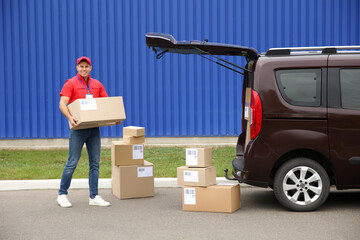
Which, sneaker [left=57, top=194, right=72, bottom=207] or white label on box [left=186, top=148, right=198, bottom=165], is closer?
white label on box [left=186, top=148, right=198, bottom=165]

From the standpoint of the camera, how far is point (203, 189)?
691 centimetres

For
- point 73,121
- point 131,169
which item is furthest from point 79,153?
point 131,169

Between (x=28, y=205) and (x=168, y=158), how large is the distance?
4.24m

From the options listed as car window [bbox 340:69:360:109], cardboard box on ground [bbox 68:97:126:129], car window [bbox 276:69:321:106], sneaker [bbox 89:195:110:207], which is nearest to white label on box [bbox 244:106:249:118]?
car window [bbox 276:69:321:106]

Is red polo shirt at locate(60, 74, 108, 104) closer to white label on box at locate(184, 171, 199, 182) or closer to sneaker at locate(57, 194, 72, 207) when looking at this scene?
sneaker at locate(57, 194, 72, 207)

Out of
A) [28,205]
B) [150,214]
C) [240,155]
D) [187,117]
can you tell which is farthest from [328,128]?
[187,117]

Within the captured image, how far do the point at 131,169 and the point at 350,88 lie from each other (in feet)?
10.3

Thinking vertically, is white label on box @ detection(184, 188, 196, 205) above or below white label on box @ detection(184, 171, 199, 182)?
below

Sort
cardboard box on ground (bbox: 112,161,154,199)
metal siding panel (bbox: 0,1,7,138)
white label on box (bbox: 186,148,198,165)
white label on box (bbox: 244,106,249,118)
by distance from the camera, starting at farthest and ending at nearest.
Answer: metal siding panel (bbox: 0,1,7,138)
cardboard box on ground (bbox: 112,161,154,199)
white label on box (bbox: 244,106,249,118)
white label on box (bbox: 186,148,198,165)

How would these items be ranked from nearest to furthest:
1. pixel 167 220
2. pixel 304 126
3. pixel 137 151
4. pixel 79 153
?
pixel 167 220 < pixel 304 126 < pixel 79 153 < pixel 137 151

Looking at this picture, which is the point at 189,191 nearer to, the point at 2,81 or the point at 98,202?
the point at 98,202

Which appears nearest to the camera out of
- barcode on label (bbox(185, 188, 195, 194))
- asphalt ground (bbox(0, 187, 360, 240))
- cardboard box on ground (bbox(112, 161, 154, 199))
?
asphalt ground (bbox(0, 187, 360, 240))

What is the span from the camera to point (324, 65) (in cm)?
685

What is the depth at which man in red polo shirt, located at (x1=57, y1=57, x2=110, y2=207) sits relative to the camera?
7.15 metres
